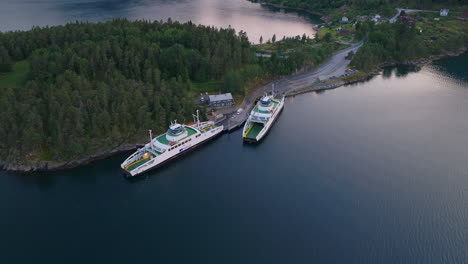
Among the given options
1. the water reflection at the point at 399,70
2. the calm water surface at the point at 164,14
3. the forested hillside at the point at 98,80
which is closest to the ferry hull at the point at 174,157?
the forested hillside at the point at 98,80

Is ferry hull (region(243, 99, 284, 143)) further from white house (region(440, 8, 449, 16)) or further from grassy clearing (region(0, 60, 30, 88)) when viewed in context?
white house (region(440, 8, 449, 16))

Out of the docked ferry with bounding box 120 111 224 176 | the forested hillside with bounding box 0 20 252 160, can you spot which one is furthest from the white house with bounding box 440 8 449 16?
the docked ferry with bounding box 120 111 224 176

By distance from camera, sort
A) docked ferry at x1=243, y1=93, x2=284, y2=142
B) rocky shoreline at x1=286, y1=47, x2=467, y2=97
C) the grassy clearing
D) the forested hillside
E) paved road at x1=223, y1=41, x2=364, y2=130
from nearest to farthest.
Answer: the forested hillside
docked ferry at x1=243, y1=93, x2=284, y2=142
paved road at x1=223, y1=41, x2=364, y2=130
the grassy clearing
rocky shoreline at x1=286, y1=47, x2=467, y2=97

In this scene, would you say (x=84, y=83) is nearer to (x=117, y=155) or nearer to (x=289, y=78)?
(x=117, y=155)

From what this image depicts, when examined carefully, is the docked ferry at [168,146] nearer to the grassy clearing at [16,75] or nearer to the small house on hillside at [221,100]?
the small house on hillside at [221,100]

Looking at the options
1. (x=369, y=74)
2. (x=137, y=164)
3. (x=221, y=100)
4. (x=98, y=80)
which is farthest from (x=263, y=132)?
(x=369, y=74)

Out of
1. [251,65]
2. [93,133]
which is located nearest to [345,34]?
[251,65]

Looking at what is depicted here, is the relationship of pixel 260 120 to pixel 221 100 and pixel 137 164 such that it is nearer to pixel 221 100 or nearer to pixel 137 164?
pixel 221 100
